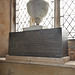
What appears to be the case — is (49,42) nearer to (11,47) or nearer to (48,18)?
(11,47)

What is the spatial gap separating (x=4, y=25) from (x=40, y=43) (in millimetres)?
1952

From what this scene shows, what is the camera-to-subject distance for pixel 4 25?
5000mm

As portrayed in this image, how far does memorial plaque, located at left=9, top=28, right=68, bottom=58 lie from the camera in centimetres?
341

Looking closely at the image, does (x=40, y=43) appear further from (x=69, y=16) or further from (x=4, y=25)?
(x=4, y=25)

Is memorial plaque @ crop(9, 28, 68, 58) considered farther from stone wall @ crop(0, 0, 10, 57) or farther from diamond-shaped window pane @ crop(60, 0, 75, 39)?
stone wall @ crop(0, 0, 10, 57)

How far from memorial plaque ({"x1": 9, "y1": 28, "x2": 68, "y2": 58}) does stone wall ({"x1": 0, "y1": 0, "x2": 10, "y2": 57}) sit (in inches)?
35.5

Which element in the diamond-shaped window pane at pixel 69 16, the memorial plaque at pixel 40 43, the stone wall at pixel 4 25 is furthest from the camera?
the stone wall at pixel 4 25

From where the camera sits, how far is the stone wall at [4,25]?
16.0 ft

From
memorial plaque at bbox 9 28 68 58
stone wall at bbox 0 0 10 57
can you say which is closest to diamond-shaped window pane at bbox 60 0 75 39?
memorial plaque at bbox 9 28 68 58

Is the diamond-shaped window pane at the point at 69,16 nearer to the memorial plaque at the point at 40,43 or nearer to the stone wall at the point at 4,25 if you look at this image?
the memorial plaque at the point at 40,43

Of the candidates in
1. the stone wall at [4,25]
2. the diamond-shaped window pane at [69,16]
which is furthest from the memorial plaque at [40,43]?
the stone wall at [4,25]

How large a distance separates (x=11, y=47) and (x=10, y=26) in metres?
1.35

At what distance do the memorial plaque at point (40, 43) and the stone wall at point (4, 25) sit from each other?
35.5 inches

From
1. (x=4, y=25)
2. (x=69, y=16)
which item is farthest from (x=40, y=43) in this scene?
(x=4, y=25)
